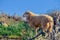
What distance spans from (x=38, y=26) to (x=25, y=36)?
139 cm

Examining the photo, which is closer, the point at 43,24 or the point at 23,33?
the point at 43,24

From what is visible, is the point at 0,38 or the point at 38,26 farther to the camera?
the point at 0,38

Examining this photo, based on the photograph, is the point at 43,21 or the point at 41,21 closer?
the point at 43,21

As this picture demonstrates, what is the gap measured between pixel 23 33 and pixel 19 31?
0.47ft

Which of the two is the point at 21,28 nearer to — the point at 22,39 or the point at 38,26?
the point at 22,39

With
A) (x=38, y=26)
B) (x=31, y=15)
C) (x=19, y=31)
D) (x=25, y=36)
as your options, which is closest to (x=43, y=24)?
(x=38, y=26)

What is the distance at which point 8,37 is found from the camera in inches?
216

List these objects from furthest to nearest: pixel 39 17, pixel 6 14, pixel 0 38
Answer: pixel 6 14 < pixel 0 38 < pixel 39 17

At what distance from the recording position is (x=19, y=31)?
593 cm

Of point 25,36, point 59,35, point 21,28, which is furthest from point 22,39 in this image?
point 59,35

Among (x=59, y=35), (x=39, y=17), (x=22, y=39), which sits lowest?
(x=22, y=39)

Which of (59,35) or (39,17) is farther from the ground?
(39,17)

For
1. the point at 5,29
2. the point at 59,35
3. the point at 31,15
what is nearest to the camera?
the point at 59,35

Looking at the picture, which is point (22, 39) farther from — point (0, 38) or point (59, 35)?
point (59, 35)
